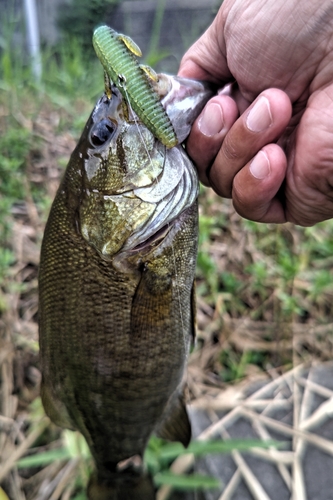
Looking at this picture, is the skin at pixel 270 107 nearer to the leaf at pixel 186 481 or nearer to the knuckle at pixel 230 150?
the knuckle at pixel 230 150

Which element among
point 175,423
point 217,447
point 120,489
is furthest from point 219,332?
point 120,489

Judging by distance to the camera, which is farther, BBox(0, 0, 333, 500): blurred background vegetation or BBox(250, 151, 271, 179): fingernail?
BBox(0, 0, 333, 500): blurred background vegetation

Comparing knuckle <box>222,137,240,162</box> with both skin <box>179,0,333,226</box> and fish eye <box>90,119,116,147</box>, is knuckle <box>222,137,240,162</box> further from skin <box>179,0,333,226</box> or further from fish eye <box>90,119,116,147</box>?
fish eye <box>90,119,116,147</box>

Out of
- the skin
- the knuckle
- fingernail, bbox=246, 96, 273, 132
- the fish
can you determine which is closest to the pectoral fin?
the fish

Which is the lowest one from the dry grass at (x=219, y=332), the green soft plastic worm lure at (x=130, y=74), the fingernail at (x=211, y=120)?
the dry grass at (x=219, y=332)

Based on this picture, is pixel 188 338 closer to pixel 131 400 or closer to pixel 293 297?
pixel 131 400

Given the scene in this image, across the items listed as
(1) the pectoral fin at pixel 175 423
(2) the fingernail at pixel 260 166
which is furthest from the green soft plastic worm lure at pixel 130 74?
(1) the pectoral fin at pixel 175 423
